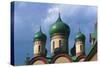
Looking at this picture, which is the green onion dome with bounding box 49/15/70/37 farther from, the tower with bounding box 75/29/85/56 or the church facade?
the tower with bounding box 75/29/85/56

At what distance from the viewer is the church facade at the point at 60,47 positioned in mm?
1907

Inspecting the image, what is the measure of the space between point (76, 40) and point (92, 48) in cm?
22

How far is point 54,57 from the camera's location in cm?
196

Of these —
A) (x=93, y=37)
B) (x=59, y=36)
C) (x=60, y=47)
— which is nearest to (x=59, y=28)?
(x=59, y=36)

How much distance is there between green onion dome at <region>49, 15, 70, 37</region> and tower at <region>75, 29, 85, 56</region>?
12 centimetres

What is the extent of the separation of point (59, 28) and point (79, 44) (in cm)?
28

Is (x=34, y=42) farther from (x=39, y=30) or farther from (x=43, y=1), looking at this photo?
(x=43, y=1)

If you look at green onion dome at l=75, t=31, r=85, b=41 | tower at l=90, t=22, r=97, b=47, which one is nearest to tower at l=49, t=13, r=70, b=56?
green onion dome at l=75, t=31, r=85, b=41

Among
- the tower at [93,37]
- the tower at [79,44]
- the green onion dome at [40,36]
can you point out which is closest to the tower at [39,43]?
the green onion dome at [40,36]

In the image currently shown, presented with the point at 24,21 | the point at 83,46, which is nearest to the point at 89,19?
the point at 83,46

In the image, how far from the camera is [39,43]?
1.92 meters

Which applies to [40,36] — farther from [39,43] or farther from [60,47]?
[60,47]

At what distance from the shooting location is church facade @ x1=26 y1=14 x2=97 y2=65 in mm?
1907

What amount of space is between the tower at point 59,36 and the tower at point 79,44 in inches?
4.6
